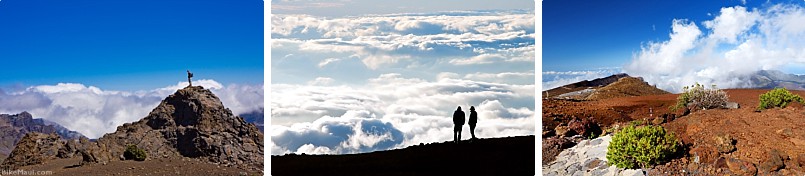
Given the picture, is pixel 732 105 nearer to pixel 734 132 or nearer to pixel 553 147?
pixel 734 132

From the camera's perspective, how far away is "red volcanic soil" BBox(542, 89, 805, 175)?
5973 mm

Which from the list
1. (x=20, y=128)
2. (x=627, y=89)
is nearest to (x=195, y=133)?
(x=20, y=128)

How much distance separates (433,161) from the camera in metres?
8.34

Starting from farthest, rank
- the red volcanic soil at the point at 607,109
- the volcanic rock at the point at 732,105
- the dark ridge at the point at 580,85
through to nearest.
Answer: the dark ridge at the point at 580,85 → the red volcanic soil at the point at 607,109 → the volcanic rock at the point at 732,105

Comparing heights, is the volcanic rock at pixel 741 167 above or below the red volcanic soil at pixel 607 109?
below

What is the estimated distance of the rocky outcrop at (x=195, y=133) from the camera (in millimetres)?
8406

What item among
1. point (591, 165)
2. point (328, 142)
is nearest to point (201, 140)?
point (328, 142)

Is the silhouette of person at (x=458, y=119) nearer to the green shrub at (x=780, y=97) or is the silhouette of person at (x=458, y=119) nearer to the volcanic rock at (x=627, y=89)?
the volcanic rock at (x=627, y=89)

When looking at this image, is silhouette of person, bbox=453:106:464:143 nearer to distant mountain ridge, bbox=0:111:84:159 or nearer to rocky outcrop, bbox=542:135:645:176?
rocky outcrop, bbox=542:135:645:176

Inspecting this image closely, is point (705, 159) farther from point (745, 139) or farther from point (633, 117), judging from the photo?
point (633, 117)

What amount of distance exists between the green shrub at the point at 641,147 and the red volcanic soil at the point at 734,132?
108 mm

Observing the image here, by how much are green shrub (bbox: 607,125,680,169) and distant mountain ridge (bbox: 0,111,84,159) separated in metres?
6.29

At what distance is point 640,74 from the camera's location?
Result: 23.6ft

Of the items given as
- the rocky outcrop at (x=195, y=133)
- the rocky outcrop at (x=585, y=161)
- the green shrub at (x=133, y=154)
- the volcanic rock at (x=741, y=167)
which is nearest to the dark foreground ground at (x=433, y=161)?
the rocky outcrop at (x=195, y=133)
